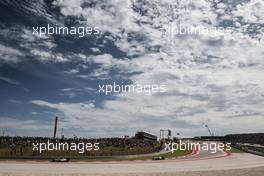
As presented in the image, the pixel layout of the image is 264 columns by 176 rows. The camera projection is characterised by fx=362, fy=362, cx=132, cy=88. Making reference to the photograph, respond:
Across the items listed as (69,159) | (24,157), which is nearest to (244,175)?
(69,159)

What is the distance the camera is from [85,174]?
1029 inches

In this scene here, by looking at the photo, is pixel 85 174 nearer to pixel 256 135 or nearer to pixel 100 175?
pixel 100 175

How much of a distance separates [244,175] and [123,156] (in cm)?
2258

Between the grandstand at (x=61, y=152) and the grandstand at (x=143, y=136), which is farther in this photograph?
the grandstand at (x=143, y=136)

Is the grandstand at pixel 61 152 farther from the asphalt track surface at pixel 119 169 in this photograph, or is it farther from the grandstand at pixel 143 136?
the grandstand at pixel 143 136

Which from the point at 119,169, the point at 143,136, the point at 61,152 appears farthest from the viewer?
the point at 143,136

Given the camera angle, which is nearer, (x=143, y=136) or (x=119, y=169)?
(x=119, y=169)
